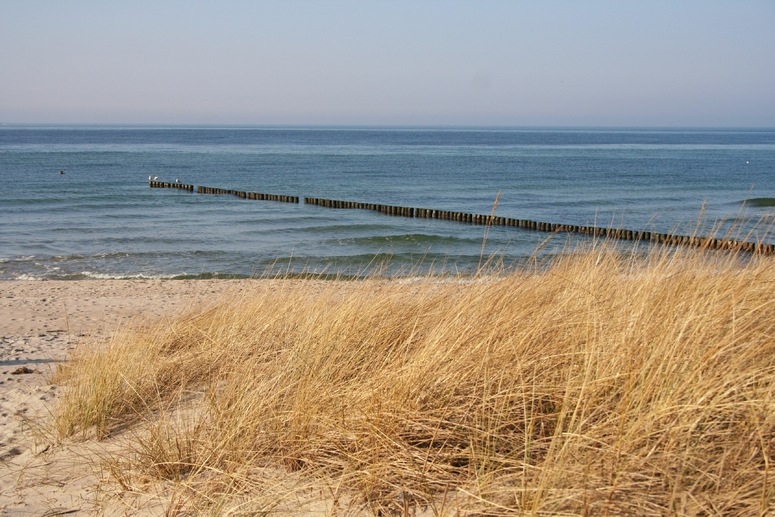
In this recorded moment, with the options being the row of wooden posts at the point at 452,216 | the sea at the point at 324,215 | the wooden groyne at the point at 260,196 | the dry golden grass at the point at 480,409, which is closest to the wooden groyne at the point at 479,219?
the row of wooden posts at the point at 452,216

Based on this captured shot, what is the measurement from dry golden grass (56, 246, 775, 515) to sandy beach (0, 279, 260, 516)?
0.29 metres

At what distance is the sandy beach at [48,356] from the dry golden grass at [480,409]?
29 cm

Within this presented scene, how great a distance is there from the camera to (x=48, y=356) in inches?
347

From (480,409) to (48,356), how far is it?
6.87m

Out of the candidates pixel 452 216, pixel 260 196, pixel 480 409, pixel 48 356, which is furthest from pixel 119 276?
pixel 260 196

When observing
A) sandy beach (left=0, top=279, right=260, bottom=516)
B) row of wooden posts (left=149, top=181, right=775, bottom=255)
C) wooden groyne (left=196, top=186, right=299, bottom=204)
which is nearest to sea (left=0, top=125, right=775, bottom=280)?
row of wooden posts (left=149, top=181, right=775, bottom=255)

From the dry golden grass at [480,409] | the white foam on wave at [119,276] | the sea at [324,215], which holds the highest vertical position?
the dry golden grass at [480,409]

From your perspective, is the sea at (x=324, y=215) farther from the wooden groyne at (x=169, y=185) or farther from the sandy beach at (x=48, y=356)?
the sandy beach at (x=48, y=356)

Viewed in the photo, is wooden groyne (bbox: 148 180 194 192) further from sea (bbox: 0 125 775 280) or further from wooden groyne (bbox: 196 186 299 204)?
wooden groyne (bbox: 196 186 299 204)

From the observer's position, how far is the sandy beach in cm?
411

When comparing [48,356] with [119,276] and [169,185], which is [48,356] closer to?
[119,276]

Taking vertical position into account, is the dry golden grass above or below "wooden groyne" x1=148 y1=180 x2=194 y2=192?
above

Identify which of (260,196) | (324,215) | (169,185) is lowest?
(324,215)

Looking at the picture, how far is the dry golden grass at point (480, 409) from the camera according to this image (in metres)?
3.13
